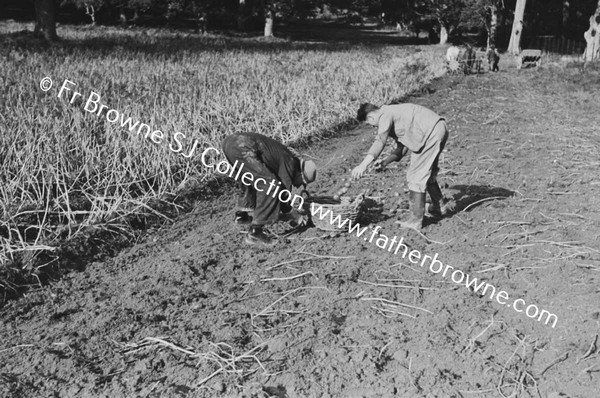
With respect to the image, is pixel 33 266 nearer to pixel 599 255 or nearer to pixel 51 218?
pixel 51 218

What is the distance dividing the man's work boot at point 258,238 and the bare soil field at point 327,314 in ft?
0.27

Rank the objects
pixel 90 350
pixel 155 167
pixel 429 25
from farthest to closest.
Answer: pixel 429 25 → pixel 155 167 → pixel 90 350

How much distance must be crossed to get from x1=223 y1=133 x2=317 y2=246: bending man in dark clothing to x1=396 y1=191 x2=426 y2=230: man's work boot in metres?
0.88

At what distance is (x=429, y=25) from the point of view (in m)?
40.8

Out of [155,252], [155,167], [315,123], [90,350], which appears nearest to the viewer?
[90,350]

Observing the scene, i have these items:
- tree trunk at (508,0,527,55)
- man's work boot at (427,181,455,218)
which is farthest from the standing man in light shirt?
tree trunk at (508,0,527,55)

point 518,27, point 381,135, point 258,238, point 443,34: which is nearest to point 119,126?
point 258,238

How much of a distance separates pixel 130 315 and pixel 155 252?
3.68 ft

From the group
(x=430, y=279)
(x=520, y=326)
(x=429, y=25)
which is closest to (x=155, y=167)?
(x=430, y=279)

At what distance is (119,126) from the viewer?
6828mm

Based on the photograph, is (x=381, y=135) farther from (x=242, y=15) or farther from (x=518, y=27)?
(x=242, y=15)

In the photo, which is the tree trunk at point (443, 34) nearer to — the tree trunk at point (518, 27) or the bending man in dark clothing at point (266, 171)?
the tree trunk at point (518, 27)

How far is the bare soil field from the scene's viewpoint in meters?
3.18

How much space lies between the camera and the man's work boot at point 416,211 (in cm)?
496
